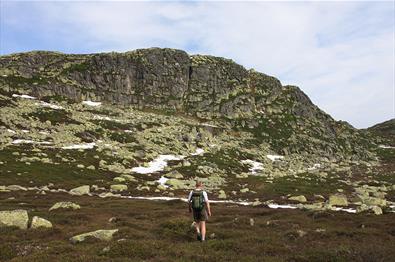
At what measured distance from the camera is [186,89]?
170 m

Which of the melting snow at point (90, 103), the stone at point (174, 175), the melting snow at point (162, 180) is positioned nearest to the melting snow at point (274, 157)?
the stone at point (174, 175)

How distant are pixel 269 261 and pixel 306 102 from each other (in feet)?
603

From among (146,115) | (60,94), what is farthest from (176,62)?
(60,94)

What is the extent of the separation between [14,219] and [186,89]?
14643 centimetres

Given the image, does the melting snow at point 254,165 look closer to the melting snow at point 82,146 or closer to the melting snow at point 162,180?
the melting snow at point 162,180

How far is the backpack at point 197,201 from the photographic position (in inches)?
838

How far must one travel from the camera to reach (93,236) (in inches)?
832

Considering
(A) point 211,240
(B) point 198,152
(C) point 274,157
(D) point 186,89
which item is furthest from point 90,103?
(A) point 211,240

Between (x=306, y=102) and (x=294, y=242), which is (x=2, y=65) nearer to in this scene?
(x=306, y=102)

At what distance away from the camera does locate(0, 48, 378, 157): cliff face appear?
494 ft

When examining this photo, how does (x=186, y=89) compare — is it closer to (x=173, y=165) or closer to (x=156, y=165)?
(x=173, y=165)

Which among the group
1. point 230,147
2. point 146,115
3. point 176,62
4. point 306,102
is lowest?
point 230,147

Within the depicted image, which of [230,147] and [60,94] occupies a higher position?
[60,94]

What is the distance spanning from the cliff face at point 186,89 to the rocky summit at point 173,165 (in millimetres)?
560
